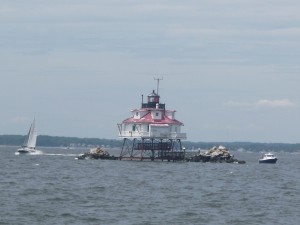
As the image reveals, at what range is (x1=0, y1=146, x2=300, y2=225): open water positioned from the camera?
155 ft

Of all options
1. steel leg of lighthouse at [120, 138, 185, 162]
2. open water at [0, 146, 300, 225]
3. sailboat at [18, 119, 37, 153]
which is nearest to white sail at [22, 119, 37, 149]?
sailboat at [18, 119, 37, 153]

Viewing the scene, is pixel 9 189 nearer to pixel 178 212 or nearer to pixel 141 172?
pixel 178 212

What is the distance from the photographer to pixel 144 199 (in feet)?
188

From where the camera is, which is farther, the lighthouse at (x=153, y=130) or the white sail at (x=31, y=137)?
the white sail at (x=31, y=137)

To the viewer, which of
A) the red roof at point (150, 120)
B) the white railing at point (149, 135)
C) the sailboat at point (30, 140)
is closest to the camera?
the red roof at point (150, 120)

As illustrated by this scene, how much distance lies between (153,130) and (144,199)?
178 feet

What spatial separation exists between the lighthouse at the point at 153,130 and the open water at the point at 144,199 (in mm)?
25767

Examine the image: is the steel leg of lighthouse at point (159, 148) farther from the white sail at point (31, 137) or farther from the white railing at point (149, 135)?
the white sail at point (31, 137)

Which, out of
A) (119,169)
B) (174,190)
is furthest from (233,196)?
(119,169)

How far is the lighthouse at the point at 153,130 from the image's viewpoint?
366 ft

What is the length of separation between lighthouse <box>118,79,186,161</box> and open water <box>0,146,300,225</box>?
84.5 feet

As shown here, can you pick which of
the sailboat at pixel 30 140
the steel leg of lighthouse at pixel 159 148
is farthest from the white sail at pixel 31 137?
the steel leg of lighthouse at pixel 159 148

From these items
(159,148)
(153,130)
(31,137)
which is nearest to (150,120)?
(153,130)

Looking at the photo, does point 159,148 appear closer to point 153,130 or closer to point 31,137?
point 153,130
